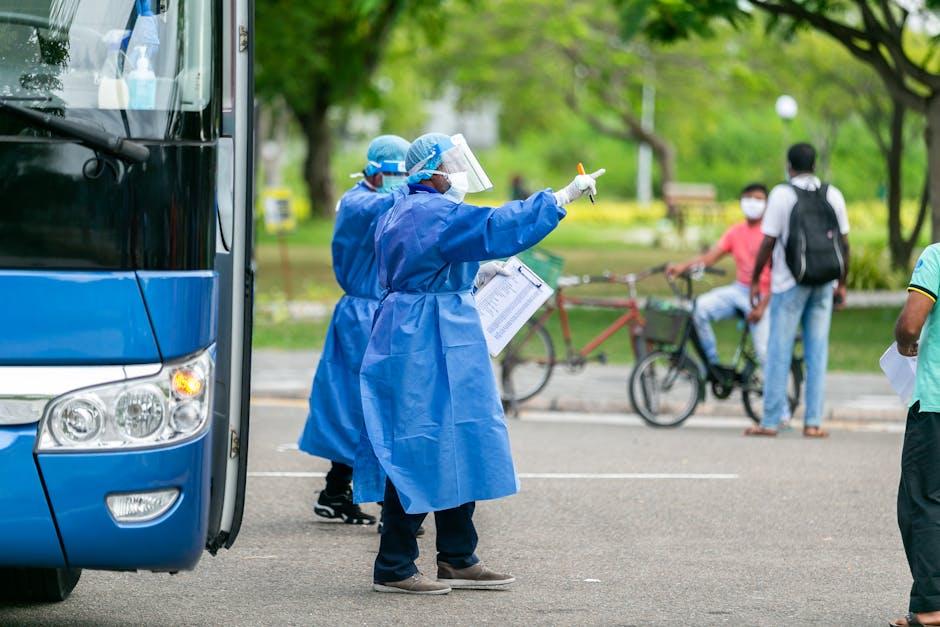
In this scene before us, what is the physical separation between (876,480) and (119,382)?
20.1 feet

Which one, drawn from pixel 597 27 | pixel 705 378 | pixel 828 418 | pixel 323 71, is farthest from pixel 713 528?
pixel 597 27

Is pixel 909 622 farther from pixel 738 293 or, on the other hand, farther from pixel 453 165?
pixel 738 293

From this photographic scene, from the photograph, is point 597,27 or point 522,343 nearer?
point 522,343

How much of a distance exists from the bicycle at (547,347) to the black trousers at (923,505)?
23.2ft

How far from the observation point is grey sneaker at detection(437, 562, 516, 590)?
696 centimetres

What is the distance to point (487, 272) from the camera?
7.20 meters

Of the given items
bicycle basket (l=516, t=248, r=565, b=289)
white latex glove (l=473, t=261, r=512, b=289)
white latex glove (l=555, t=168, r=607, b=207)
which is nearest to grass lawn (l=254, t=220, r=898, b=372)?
bicycle basket (l=516, t=248, r=565, b=289)

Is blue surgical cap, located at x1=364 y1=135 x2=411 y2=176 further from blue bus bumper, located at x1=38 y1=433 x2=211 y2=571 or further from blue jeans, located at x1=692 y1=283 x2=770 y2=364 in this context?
blue jeans, located at x1=692 y1=283 x2=770 y2=364

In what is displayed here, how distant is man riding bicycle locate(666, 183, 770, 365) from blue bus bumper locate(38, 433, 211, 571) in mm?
7726

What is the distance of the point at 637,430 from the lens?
1250cm

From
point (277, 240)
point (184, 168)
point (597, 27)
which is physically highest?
point (597, 27)

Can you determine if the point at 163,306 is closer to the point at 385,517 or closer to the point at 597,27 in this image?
the point at 385,517

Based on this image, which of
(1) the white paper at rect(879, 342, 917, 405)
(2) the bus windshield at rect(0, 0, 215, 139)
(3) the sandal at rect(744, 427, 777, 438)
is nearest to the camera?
(2) the bus windshield at rect(0, 0, 215, 139)

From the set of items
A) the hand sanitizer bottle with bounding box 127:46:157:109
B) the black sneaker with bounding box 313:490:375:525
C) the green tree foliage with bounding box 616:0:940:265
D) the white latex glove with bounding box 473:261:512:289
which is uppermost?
the green tree foliage with bounding box 616:0:940:265
